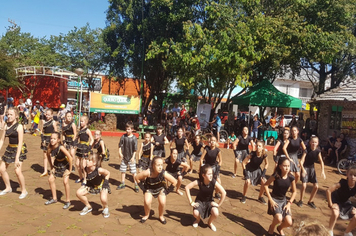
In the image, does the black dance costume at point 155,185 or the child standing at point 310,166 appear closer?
the black dance costume at point 155,185

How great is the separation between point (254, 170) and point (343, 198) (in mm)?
2087

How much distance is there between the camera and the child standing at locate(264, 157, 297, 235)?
499cm

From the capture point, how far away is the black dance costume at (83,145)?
291 inches

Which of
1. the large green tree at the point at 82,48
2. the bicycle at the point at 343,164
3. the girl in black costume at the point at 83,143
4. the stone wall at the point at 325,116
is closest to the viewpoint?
the girl in black costume at the point at 83,143

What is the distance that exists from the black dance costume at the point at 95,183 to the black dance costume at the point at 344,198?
4088 mm

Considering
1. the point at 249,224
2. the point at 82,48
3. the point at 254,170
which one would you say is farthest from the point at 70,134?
the point at 82,48

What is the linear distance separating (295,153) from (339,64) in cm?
1751

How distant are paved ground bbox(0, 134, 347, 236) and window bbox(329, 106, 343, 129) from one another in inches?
318

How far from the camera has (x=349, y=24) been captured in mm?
19047

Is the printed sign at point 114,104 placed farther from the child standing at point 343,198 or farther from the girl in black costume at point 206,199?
the child standing at point 343,198

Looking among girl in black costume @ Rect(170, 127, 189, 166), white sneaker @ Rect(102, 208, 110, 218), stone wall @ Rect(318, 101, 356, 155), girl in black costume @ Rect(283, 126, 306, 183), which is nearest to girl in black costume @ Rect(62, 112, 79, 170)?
girl in black costume @ Rect(170, 127, 189, 166)

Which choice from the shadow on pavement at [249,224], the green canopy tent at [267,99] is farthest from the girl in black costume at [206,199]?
the green canopy tent at [267,99]

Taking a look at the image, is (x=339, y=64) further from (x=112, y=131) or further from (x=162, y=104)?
(x=112, y=131)

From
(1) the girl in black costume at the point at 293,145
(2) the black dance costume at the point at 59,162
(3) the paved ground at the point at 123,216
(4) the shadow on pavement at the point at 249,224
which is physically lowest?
(4) the shadow on pavement at the point at 249,224
